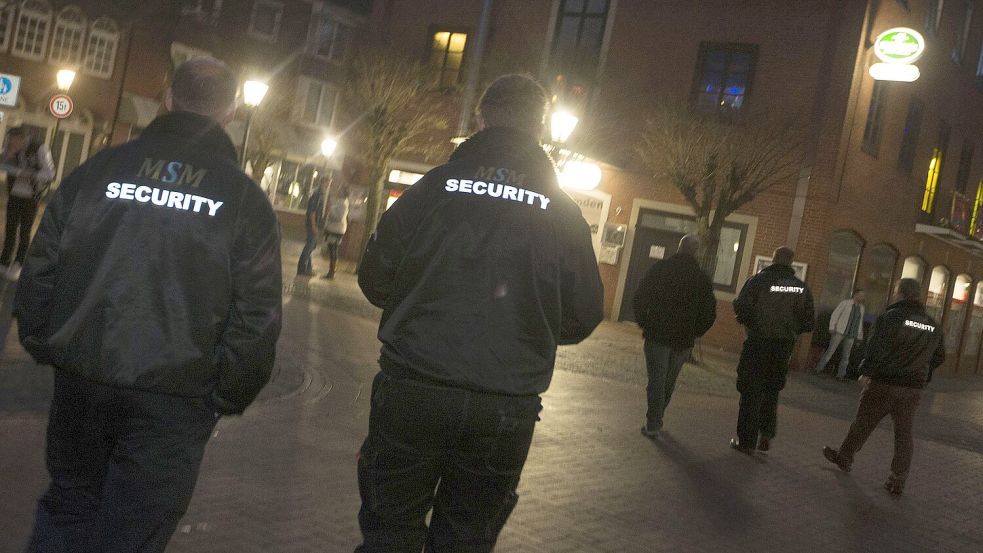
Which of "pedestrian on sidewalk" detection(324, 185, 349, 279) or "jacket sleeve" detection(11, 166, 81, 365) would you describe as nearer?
"jacket sleeve" detection(11, 166, 81, 365)

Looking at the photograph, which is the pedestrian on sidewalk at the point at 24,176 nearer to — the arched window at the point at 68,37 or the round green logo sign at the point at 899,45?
the round green logo sign at the point at 899,45

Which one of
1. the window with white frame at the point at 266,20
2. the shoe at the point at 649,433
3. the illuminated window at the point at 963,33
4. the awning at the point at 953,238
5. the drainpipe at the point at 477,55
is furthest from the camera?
the window with white frame at the point at 266,20

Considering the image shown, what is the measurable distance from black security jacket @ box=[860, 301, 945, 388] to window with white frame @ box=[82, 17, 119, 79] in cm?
3542

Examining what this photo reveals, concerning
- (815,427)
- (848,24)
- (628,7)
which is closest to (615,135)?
(628,7)

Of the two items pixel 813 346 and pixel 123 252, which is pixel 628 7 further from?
pixel 123 252

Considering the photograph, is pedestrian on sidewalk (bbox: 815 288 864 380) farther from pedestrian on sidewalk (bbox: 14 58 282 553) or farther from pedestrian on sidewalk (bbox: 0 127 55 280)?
pedestrian on sidewalk (bbox: 14 58 282 553)

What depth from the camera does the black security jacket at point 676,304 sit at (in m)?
8.95

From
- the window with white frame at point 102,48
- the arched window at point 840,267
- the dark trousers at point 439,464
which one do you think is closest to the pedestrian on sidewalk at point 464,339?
the dark trousers at point 439,464

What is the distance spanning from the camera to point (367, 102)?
23.9m

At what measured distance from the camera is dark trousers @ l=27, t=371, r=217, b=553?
2.86 m

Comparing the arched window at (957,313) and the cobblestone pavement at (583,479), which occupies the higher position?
the arched window at (957,313)

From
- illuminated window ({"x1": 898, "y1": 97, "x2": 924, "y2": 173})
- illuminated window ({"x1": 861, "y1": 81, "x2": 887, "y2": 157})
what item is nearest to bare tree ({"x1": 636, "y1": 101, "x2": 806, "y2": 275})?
illuminated window ({"x1": 861, "y1": 81, "x2": 887, "y2": 157})

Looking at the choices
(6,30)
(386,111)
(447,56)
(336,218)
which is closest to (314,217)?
(336,218)

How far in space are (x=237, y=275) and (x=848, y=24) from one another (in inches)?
785
